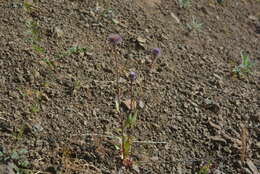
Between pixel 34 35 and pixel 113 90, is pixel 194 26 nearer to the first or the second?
pixel 113 90

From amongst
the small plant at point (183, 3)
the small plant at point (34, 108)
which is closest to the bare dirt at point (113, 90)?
the small plant at point (34, 108)

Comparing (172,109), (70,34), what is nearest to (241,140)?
(172,109)

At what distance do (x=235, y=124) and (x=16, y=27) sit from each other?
2.01 meters

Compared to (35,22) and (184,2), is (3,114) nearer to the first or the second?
(35,22)

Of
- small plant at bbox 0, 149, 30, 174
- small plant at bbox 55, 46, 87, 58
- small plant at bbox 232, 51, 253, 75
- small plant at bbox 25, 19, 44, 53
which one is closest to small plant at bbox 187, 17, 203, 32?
small plant at bbox 232, 51, 253, 75

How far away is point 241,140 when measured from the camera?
2871mm

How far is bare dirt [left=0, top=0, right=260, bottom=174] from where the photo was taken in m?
2.51

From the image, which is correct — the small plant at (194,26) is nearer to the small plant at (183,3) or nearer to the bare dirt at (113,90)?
the bare dirt at (113,90)

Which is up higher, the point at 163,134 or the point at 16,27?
the point at 16,27

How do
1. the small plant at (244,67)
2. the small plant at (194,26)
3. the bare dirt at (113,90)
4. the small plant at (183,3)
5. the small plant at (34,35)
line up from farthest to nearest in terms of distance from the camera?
the small plant at (183,3) → the small plant at (194,26) → the small plant at (244,67) → the small plant at (34,35) → the bare dirt at (113,90)

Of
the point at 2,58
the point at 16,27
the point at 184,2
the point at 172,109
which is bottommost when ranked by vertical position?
the point at 172,109

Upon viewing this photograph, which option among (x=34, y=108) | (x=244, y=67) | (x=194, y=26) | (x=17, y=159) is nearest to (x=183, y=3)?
(x=194, y=26)

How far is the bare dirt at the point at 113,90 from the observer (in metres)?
2.51

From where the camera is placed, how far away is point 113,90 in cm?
296
